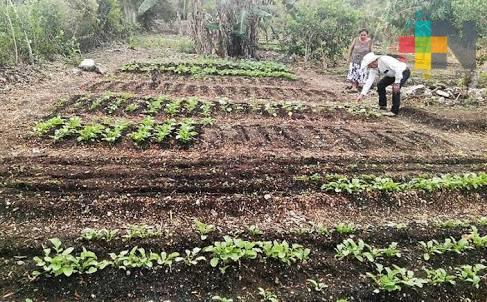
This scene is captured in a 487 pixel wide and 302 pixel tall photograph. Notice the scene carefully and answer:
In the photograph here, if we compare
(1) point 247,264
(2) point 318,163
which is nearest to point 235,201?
(1) point 247,264

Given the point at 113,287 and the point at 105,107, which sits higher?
the point at 105,107

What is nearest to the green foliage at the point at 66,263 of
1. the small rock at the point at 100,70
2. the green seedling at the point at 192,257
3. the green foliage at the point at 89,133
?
the green seedling at the point at 192,257

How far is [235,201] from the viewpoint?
15.6ft

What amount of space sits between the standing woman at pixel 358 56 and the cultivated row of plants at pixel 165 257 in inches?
304

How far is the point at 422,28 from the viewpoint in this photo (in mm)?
17156

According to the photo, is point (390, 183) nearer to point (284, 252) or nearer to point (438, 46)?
point (284, 252)

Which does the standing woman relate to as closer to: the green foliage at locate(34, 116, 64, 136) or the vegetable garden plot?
the vegetable garden plot

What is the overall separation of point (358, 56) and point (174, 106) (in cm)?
545

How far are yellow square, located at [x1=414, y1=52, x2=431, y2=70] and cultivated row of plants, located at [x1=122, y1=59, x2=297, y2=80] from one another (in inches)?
228

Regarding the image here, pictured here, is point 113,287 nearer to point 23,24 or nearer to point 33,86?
point 33,86

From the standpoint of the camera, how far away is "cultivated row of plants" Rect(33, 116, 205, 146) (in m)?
6.19

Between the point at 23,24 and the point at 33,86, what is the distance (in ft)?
7.69

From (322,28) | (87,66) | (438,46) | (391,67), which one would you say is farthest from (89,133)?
(438,46)

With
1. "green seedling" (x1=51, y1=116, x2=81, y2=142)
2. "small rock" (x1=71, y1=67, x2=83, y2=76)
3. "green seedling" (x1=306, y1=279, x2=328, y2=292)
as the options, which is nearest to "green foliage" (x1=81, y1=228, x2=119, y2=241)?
"green seedling" (x1=306, y1=279, x2=328, y2=292)
